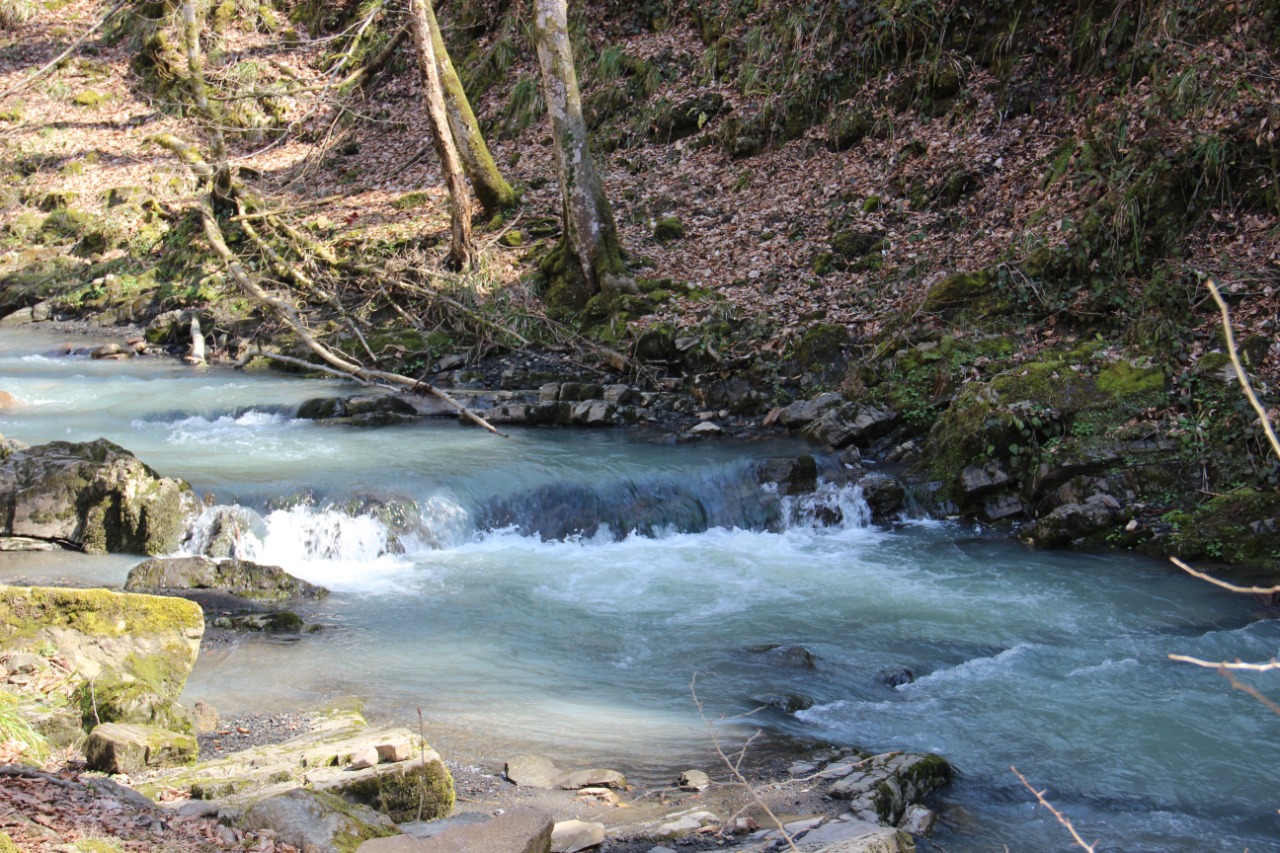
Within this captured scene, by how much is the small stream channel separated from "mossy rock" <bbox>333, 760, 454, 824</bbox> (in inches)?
38.6

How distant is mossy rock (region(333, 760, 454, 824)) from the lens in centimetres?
422

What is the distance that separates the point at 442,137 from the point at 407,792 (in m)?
11.9

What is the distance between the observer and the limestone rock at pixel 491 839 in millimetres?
3633

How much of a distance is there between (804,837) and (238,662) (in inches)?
155

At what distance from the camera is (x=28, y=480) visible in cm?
877

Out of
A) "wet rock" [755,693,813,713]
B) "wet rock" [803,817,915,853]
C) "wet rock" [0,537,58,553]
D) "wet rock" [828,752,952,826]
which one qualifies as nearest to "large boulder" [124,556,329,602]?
"wet rock" [0,537,58,553]

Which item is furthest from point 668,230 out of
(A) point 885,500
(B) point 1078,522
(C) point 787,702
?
(C) point 787,702

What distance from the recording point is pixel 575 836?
422 cm

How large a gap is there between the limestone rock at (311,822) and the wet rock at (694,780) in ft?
5.09

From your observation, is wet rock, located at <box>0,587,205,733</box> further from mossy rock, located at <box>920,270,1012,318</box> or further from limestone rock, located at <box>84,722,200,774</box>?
mossy rock, located at <box>920,270,1012,318</box>

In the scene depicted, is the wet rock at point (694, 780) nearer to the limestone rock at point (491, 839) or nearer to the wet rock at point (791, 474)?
the limestone rock at point (491, 839)

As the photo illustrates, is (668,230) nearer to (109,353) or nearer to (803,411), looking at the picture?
(803,411)

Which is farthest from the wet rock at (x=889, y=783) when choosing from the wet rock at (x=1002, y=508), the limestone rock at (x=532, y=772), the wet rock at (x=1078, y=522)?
the wet rock at (x=1002, y=508)

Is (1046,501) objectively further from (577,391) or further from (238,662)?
(238,662)
